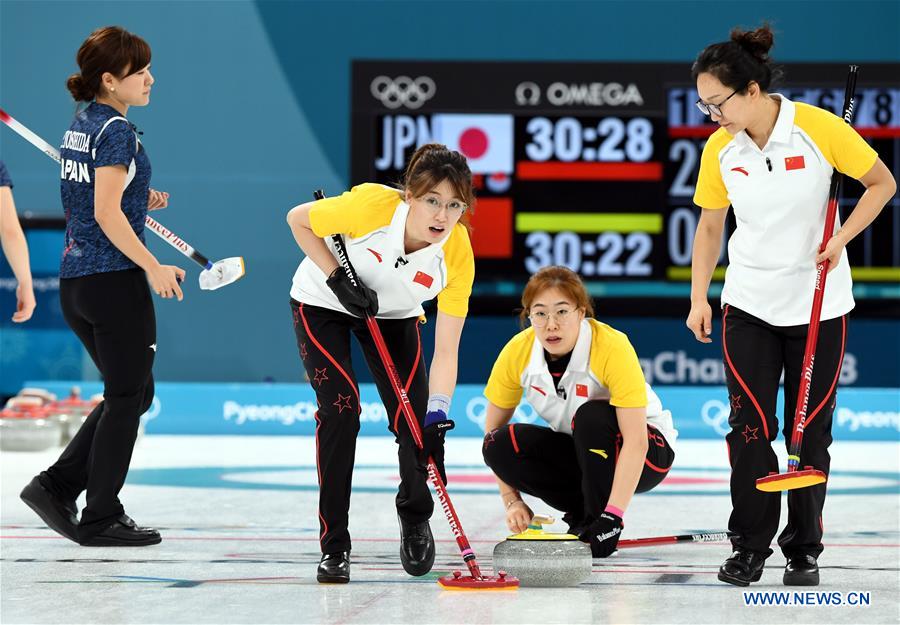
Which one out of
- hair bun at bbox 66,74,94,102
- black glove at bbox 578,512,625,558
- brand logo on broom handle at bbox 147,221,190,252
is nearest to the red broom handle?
black glove at bbox 578,512,625,558

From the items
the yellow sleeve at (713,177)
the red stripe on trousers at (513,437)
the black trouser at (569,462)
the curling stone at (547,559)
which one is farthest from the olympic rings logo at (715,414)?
the curling stone at (547,559)

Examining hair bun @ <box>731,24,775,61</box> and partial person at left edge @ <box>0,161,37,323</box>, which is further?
partial person at left edge @ <box>0,161,37,323</box>

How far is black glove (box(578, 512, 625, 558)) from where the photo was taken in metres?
3.50

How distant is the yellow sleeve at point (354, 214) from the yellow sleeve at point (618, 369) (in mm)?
766

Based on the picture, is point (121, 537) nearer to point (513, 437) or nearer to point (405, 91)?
point (513, 437)

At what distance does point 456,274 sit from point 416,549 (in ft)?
2.49

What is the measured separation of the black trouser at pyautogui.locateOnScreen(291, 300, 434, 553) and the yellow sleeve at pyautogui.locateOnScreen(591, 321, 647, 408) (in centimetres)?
53

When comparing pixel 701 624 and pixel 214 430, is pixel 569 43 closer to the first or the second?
pixel 214 430

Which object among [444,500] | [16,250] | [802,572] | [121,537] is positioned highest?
[16,250]

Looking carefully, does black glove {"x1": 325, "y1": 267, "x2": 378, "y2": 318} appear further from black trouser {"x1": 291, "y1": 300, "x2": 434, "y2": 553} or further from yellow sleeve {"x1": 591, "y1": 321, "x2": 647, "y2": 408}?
yellow sleeve {"x1": 591, "y1": 321, "x2": 647, "y2": 408}

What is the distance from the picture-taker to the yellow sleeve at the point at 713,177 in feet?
11.7

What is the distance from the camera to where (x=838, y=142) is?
340 centimetres

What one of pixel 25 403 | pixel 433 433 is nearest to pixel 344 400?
pixel 433 433

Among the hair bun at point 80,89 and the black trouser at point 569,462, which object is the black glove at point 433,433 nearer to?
the black trouser at point 569,462
